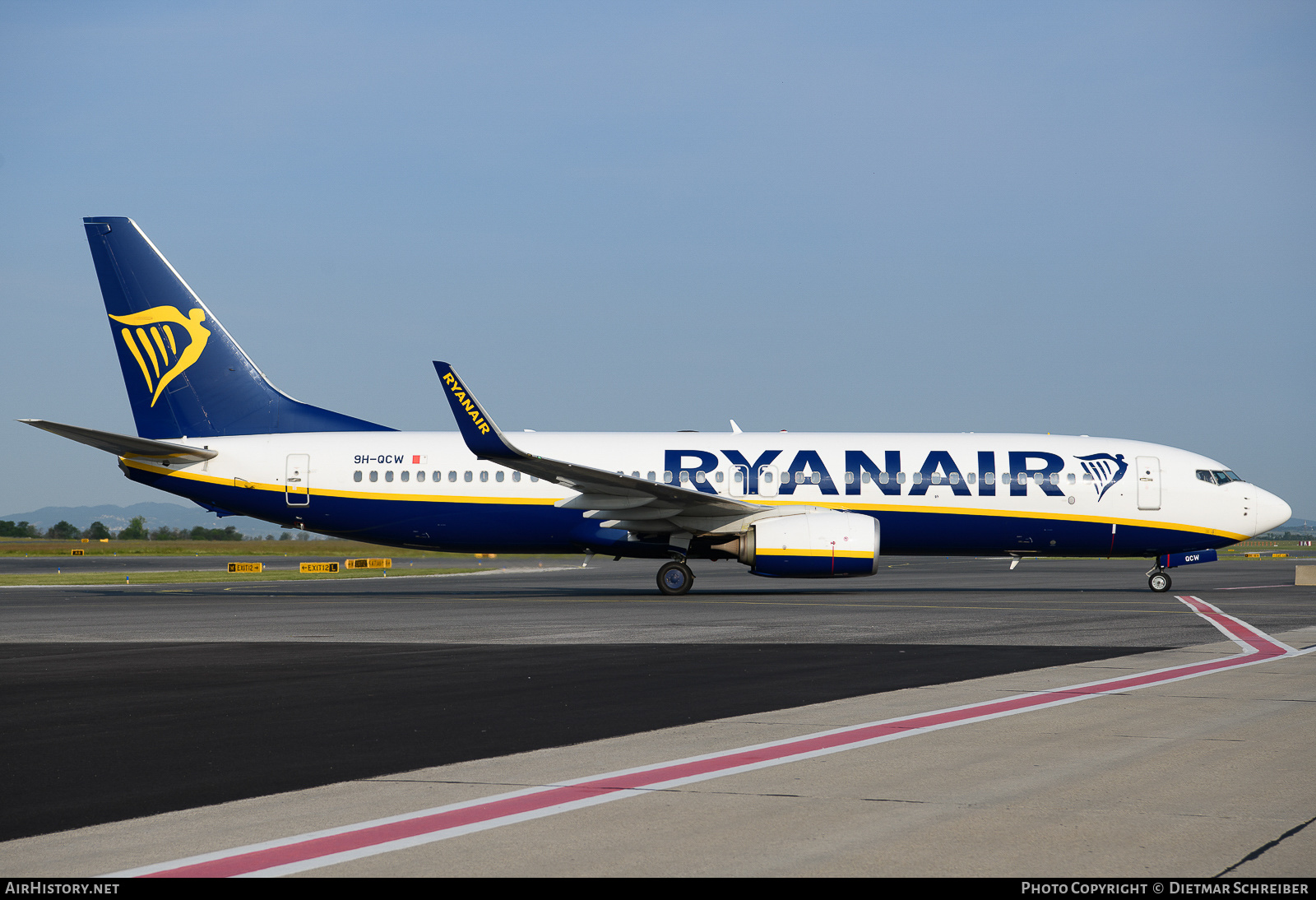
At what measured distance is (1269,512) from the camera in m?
29.1

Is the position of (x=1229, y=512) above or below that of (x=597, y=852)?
above

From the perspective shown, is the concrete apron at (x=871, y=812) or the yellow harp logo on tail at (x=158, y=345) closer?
the concrete apron at (x=871, y=812)

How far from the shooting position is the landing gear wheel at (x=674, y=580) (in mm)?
27516

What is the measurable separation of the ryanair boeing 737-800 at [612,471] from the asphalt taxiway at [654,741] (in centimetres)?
808

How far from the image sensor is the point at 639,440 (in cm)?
2920

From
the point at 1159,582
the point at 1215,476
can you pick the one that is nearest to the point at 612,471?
the point at 1159,582

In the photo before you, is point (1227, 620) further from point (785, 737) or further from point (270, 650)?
point (270, 650)

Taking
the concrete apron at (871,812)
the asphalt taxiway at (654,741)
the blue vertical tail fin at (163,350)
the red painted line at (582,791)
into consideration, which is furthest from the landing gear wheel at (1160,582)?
the blue vertical tail fin at (163,350)

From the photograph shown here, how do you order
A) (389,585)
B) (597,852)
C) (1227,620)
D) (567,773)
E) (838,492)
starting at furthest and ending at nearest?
(389,585) → (838,492) → (1227,620) → (567,773) → (597,852)

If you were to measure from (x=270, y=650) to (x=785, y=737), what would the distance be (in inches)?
348

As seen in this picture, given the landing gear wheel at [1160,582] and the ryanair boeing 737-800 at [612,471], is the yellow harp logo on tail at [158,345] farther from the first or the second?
the landing gear wheel at [1160,582]

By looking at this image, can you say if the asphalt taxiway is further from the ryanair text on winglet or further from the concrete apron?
the ryanair text on winglet

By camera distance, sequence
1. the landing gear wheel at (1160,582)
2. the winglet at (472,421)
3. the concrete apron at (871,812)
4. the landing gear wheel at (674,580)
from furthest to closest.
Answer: the landing gear wheel at (1160,582) → the landing gear wheel at (674,580) → the winglet at (472,421) → the concrete apron at (871,812)

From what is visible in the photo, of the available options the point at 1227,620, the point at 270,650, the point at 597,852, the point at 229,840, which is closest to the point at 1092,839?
the point at 597,852
